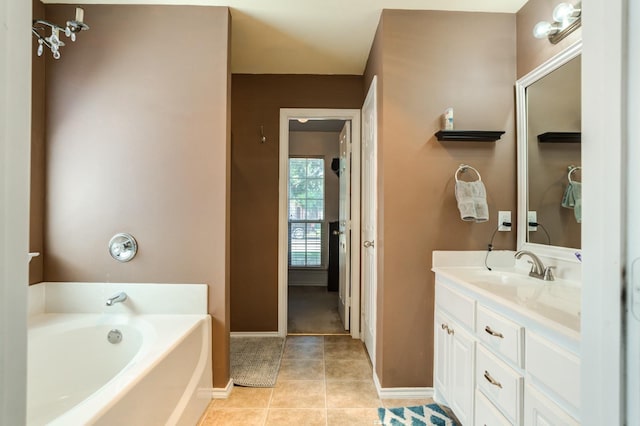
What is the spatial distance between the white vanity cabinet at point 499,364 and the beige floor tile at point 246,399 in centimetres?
110

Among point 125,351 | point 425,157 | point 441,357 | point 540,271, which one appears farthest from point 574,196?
point 125,351

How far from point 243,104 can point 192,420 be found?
2.50m

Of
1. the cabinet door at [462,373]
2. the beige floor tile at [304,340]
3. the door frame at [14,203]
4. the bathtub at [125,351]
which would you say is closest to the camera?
the door frame at [14,203]

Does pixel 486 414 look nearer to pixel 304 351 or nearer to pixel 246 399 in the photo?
pixel 246 399

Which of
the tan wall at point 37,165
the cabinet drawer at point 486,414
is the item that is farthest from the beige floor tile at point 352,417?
the tan wall at point 37,165

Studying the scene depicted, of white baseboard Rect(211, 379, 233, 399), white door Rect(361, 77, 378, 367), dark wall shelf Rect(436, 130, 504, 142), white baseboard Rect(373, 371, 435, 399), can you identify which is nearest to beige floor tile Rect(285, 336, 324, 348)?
white door Rect(361, 77, 378, 367)

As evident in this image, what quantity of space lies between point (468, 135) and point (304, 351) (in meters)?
2.13

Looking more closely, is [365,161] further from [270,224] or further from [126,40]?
[126,40]

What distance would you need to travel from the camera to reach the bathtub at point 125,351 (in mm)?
1348

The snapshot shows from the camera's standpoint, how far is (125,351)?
1.77 metres

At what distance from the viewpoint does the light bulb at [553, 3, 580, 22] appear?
1.52 metres

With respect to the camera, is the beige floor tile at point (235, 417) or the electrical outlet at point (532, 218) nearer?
the beige floor tile at point (235, 417)

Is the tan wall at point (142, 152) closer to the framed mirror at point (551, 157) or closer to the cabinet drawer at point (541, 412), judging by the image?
the cabinet drawer at point (541, 412)

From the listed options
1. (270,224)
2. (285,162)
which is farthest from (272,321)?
(285,162)
